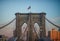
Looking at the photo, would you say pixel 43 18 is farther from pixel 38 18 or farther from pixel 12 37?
pixel 12 37

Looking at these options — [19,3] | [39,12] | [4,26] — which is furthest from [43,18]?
[4,26]

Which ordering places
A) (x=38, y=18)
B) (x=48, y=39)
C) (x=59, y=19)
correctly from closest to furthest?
(x=48, y=39) < (x=59, y=19) < (x=38, y=18)

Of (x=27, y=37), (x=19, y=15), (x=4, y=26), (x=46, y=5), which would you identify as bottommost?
(x=27, y=37)

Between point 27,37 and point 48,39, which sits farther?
point 27,37

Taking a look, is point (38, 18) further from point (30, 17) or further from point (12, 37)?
point (12, 37)

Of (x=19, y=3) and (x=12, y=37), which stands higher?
(x=19, y=3)

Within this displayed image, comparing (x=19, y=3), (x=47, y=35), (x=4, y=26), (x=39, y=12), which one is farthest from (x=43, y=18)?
(x=4, y=26)

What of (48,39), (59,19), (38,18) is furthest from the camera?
(38,18)
